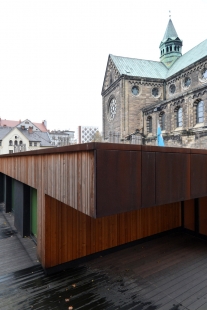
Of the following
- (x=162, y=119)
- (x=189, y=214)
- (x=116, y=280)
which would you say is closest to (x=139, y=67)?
(x=162, y=119)

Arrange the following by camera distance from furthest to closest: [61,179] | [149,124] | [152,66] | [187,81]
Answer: [152,66]
[149,124]
[187,81]
[61,179]

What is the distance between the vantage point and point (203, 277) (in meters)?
4.66

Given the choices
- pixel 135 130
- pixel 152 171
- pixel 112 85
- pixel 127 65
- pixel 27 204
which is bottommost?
pixel 27 204

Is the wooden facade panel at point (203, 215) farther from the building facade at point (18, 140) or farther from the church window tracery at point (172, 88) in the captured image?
the building facade at point (18, 140)

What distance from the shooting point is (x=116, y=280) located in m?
4.59

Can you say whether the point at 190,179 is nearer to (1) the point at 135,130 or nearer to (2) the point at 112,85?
(1) the point at 135,130

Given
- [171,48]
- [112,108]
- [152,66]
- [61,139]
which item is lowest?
[61,139]

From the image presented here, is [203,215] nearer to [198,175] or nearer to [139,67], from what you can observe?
[198,175]

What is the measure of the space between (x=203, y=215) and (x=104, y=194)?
5385 mm

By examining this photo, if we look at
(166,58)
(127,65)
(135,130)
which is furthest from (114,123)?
(166,58)

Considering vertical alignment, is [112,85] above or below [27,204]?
above

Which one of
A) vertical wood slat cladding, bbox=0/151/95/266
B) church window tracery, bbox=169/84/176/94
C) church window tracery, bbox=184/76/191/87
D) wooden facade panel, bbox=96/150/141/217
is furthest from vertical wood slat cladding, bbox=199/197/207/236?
church window tracery, bbox=169/84/176/94

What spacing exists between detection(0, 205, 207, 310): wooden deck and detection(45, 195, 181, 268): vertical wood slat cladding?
1.16 feet

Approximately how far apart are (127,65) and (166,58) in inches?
388
